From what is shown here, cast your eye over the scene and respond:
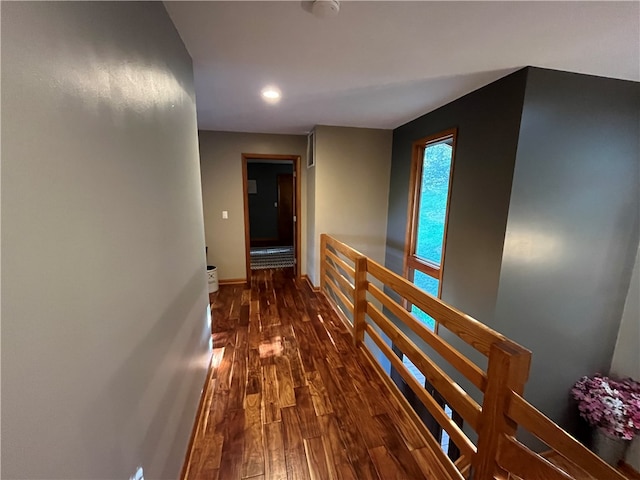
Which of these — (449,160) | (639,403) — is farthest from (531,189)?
(639,403)

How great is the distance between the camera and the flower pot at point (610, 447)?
8.14 feet

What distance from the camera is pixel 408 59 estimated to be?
1812 millimetres

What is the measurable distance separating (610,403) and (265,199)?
275 inches

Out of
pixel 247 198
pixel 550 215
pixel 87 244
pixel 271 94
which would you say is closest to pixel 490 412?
pixel 87 244

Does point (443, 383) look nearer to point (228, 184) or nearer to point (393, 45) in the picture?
point (393, 45)

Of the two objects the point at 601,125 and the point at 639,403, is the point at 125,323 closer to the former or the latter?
the point at 601,125

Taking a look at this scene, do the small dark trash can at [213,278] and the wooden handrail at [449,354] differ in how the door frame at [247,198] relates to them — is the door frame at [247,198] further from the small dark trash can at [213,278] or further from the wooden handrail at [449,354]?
the wooden handrail at [449,354]

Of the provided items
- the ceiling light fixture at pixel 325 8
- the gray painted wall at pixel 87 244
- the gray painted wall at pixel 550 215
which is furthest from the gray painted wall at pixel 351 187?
the gray painted wall at pixel 87 244

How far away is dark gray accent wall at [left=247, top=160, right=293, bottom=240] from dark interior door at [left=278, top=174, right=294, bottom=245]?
12cm

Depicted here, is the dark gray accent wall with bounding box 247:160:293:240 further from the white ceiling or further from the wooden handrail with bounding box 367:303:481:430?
the wooden handrail with bounding box 367:303:481:430

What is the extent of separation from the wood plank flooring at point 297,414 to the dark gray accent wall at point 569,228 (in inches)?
49.6

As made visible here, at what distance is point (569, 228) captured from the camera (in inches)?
87.9

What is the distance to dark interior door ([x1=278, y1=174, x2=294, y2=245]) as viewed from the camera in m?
7.35

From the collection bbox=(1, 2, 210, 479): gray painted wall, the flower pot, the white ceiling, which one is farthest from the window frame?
bbox=(1, 2, 210, 479): gray painted wall
